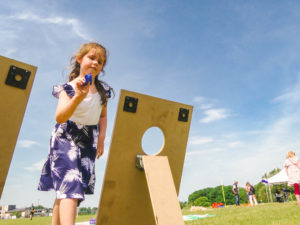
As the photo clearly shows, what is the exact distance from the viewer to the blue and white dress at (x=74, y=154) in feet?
5.17

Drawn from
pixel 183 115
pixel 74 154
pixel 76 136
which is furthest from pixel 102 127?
pixel 183 115

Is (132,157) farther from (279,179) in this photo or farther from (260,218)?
Answer: (279,179)

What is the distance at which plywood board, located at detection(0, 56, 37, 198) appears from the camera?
1.90 m

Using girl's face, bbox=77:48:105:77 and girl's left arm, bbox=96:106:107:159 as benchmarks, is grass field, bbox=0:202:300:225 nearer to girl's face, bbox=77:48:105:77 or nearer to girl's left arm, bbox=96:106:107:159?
girl's left arm, bbox=96:106:107:159

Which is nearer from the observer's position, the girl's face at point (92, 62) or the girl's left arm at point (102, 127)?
the girl's face at point (92, 62)

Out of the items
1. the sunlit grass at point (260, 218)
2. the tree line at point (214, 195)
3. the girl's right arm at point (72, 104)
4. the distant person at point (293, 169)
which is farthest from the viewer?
the tree line at point (214, 195)

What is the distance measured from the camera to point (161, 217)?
1926 mm

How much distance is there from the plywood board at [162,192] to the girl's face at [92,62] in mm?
929

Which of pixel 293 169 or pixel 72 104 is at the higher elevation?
pixel 293 169

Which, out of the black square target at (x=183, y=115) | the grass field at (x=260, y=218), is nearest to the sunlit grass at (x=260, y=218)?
the grass field at (x=260, y=218)

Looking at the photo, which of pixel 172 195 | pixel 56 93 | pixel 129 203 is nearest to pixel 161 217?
pixel 172 195

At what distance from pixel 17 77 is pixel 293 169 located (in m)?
Answer: 6.75

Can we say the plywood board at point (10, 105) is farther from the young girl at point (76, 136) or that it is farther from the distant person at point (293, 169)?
the distant person at point (293, 169)

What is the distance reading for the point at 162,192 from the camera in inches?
82.5
